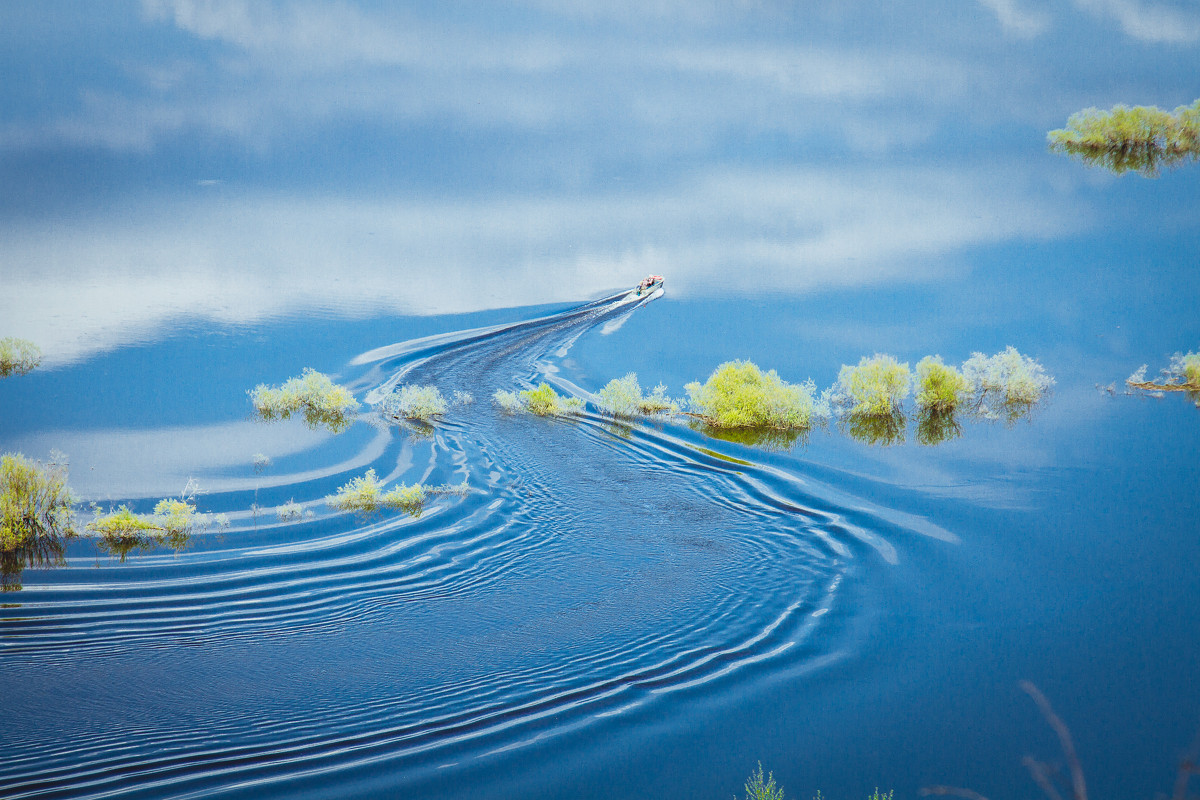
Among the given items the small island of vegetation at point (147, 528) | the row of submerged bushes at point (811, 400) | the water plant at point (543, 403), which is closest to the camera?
the small island of vegetation at point (147, 528)

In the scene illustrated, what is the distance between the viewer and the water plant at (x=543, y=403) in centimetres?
2014

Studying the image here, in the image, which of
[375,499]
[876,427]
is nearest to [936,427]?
[876,427]

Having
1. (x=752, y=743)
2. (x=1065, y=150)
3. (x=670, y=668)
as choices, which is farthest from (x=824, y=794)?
(x=1065, y=150)

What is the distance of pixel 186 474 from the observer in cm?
1569

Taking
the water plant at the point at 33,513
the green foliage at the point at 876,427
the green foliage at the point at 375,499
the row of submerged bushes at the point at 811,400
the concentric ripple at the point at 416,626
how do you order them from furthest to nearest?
the row of submerged bushes at the point at 811,400 → the green foliage at the point at 876,427 → the green foliage at the point at 375,499 → the water plant at the point at 33,513 → the concentric ripple at the point at 416,626

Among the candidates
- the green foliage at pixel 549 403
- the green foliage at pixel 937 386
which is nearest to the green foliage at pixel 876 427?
the green foliage at pixel 937 386

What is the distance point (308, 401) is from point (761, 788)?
14723mm

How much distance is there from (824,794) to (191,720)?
617 cm

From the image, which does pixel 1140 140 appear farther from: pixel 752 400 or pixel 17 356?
pixel 17 356

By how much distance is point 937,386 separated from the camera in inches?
798

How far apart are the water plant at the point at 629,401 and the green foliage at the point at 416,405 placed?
356 cm

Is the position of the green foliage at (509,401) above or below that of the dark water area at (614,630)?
above

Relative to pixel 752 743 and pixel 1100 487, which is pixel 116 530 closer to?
pixel 752 743

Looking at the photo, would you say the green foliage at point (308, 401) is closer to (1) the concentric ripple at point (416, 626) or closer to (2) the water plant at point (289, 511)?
(1) the concentric ripple at point (416, 626)
